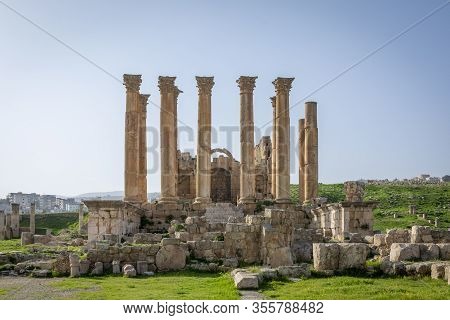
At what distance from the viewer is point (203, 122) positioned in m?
37.0

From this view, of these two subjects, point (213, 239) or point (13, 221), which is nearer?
point (213, 239)

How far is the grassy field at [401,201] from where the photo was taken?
4542 centimetres

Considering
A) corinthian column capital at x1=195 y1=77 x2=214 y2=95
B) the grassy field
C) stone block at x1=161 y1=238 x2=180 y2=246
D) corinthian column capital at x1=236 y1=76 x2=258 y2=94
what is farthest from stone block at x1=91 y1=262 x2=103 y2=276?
the grassy field

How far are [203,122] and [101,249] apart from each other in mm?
18391

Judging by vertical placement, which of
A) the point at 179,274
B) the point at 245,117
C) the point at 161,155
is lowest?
the point at 179,274

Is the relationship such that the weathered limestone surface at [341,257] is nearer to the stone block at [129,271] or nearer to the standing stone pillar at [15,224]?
the stone block at [129,271]

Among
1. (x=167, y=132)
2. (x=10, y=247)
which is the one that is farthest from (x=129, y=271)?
(x=167, y=132)

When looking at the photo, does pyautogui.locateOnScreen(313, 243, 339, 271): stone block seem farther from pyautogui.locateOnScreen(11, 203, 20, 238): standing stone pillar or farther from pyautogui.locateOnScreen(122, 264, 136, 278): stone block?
pyautogui.locateOnScreen(11, 203, 20, 238): standing stone pillar

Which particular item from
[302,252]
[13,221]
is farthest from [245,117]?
[13,221]

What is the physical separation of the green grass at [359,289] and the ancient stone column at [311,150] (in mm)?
20884

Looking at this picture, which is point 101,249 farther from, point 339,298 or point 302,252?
point 339,298

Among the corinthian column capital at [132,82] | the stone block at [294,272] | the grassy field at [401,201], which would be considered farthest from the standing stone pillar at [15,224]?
the stone block at [294,272]

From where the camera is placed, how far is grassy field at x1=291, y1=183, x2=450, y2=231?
149 ft

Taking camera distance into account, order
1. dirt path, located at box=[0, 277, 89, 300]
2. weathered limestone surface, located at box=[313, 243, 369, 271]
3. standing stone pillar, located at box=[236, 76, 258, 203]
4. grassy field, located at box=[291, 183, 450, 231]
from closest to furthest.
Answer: dirt path, located at box=[0, 277, 89, 300], weathered limestone surface, located at box=[313, 243, 369, 271], standing stone pillar, located at box=[236, 76, 258, 203], grassy field, located at box=[291, 183, 450, 231]
